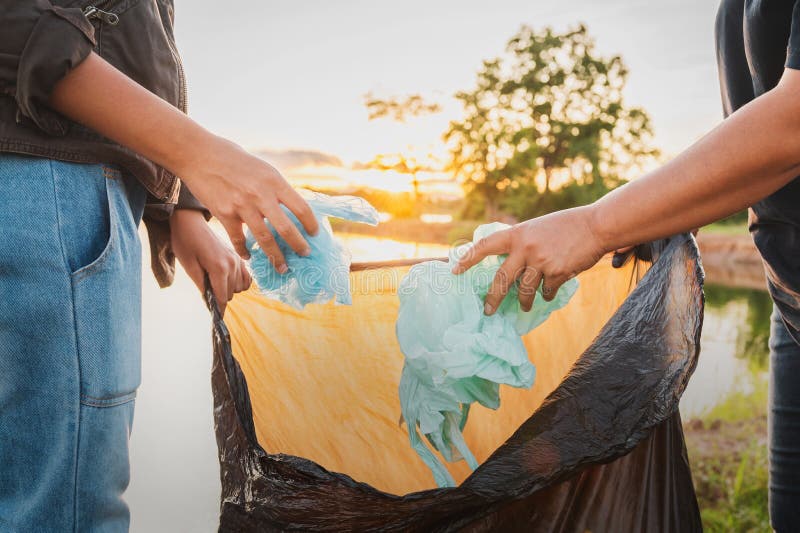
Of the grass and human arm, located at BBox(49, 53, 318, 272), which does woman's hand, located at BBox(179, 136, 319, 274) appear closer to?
human arm, located at BBox(49, 53, 318, 272)

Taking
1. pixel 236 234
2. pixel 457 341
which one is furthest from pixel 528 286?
pixel 236 234

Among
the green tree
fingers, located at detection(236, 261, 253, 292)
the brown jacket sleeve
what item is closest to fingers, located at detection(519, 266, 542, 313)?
fingers, located at detection(236, 261, 253, 292)

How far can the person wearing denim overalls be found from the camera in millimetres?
761

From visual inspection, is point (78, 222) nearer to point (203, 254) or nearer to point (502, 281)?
point (203, 254)

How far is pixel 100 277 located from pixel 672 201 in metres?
0.79

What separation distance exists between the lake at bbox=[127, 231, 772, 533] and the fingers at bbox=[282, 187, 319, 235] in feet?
3.79

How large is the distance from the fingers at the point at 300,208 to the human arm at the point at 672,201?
27 cm

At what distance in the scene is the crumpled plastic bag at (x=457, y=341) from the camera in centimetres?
105

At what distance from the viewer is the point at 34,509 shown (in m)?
0.77

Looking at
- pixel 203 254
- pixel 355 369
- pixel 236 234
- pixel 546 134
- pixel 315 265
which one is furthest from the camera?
pixel 546 134

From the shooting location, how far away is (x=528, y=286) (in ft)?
3.33

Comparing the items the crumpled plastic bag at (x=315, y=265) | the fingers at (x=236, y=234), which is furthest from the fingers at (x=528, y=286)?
the fingers at (x=236, y=234)

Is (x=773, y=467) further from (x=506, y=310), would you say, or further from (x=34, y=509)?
(x=34, y=509)

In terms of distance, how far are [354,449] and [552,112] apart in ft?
54.4
